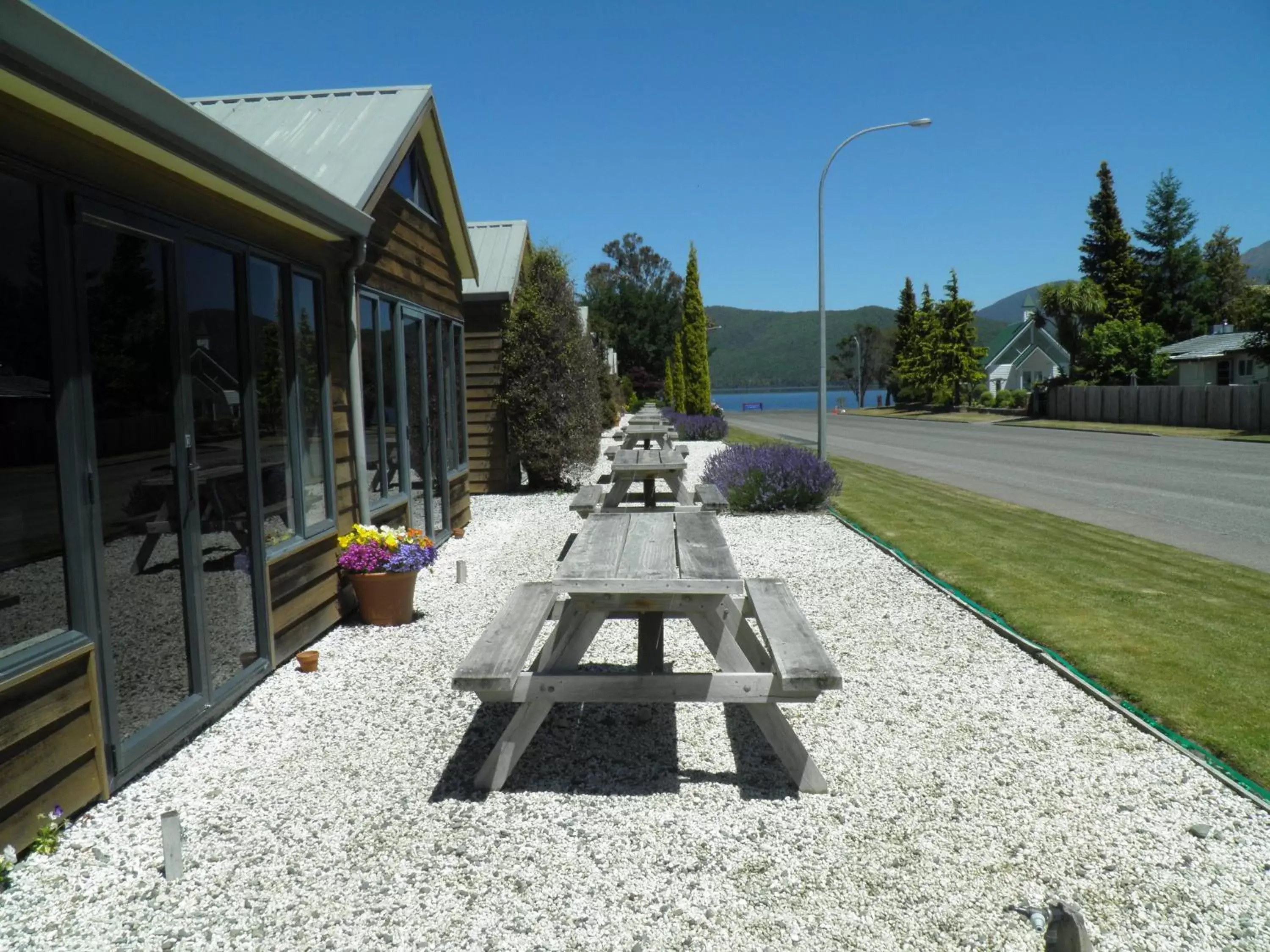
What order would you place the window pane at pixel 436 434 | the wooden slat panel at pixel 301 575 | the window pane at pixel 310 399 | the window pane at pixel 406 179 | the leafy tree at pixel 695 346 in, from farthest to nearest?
the leafy tree at pixel 695 346 → the window pane at pixel 436 434 → the window pane at pixel 406 179 → the window pane at pixel 310 399 → the wooden slat panel at pixel 301 575

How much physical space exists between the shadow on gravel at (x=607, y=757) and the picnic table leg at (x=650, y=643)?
262 mm

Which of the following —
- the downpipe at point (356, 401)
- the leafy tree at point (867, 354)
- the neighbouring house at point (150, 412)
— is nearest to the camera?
the neighbouring house at point (150, 412)

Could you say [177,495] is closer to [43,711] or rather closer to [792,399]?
[43,711]

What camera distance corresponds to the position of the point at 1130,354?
135 feet

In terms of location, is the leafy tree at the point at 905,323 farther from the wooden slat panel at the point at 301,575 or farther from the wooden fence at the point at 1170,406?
the wooden slat panel at the point at 301,575

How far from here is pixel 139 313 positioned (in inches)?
165

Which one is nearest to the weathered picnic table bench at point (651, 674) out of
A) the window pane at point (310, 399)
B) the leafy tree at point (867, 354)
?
the window pane at point (310, 399)

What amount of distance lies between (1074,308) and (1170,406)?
16.9 m

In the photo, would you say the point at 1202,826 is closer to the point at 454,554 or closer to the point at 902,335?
the point at 454,554

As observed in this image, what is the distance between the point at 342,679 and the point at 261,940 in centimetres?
271

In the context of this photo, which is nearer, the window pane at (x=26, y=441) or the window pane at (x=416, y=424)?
the window pane at (x=26, y=441)

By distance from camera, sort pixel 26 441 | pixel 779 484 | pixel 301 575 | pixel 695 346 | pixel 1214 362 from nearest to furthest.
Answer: pixel 26 441, pixel 301 575, pixel 779 484, pixel 695 346, pixel 1214 362

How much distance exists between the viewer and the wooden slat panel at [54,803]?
3297 millimetres

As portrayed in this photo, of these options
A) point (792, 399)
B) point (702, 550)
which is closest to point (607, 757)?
point (702, 550)
